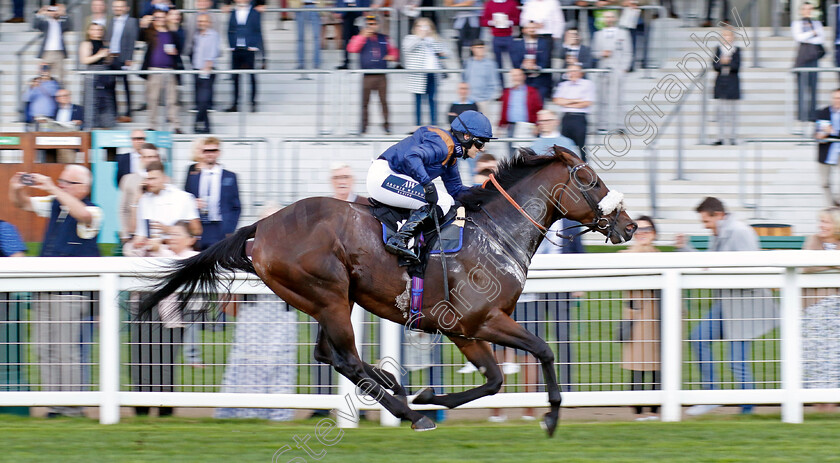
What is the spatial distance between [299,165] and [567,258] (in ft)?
15.4

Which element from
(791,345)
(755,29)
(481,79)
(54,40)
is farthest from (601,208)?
(54,40)

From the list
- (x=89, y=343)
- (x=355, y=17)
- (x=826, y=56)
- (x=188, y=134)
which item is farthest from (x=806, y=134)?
(x=89, y=343)

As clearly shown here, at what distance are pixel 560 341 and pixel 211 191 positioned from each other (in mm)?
3268

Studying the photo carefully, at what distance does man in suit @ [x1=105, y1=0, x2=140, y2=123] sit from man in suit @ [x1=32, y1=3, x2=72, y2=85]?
120 cm

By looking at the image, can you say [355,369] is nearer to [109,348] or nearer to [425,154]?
[425,154]

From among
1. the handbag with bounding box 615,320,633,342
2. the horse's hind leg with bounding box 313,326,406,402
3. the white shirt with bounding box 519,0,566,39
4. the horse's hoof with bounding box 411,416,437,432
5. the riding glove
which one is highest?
the white shirt with bounding box 519,0,566,39

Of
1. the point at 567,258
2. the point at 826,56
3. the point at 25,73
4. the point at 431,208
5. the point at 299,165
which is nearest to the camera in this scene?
the point at 431,208

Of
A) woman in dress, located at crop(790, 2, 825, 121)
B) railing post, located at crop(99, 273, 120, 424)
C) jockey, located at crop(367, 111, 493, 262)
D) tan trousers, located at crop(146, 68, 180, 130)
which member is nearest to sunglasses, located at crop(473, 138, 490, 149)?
jockey, located at crop(367, 111, 493, 262)

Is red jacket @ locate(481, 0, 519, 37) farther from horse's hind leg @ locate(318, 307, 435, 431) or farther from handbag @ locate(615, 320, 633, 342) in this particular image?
horse's hind leg @ locate(318, 307, 435, 431)

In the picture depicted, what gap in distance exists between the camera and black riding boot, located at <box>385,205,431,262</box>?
17.3 feet

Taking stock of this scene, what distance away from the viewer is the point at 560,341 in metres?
5.76

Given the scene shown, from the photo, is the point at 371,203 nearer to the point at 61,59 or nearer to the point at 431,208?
the point at 431,208

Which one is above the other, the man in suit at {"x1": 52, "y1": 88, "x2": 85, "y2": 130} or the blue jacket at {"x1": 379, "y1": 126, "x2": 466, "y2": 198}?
the man in suit at {"x1": 52, "y1": 88, "x2": 85, "y2": 130}

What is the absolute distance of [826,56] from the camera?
37.6 ft
